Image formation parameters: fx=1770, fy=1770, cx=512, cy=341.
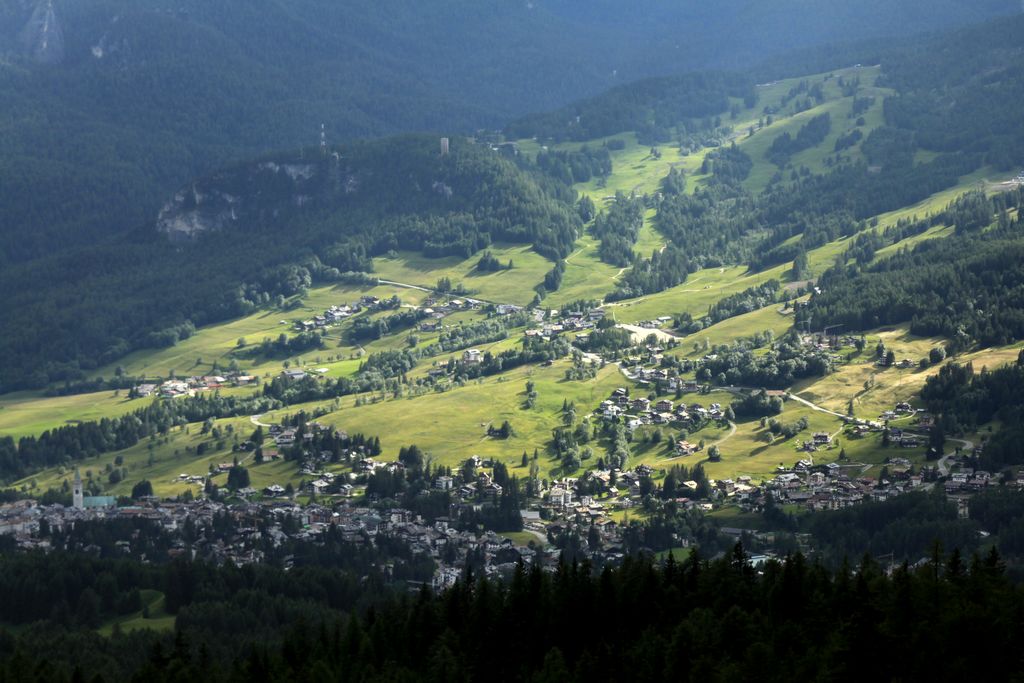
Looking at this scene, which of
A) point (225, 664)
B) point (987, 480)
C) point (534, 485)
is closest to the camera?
point (225, 664)

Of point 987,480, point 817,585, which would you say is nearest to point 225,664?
point 817,585

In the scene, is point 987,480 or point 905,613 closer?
point 905,613

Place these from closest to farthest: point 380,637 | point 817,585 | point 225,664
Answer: point 817,585 → point 380,637 → point 225,664

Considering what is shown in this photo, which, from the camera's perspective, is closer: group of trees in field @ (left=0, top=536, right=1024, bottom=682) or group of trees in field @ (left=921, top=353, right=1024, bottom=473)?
group of trees in field @ (left=0, top=536, right=1024, bottom=682)

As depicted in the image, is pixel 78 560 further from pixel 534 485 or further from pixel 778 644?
pixel 778 644

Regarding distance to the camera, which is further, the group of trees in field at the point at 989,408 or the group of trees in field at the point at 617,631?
the group of trees in field at the point at 989,408

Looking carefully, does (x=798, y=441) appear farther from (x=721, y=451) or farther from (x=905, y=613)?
(x=905, y=613)

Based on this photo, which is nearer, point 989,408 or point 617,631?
point 617,631

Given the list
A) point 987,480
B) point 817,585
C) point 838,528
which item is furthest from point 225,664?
point 987,480

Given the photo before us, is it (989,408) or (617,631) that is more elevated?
(989,408)
